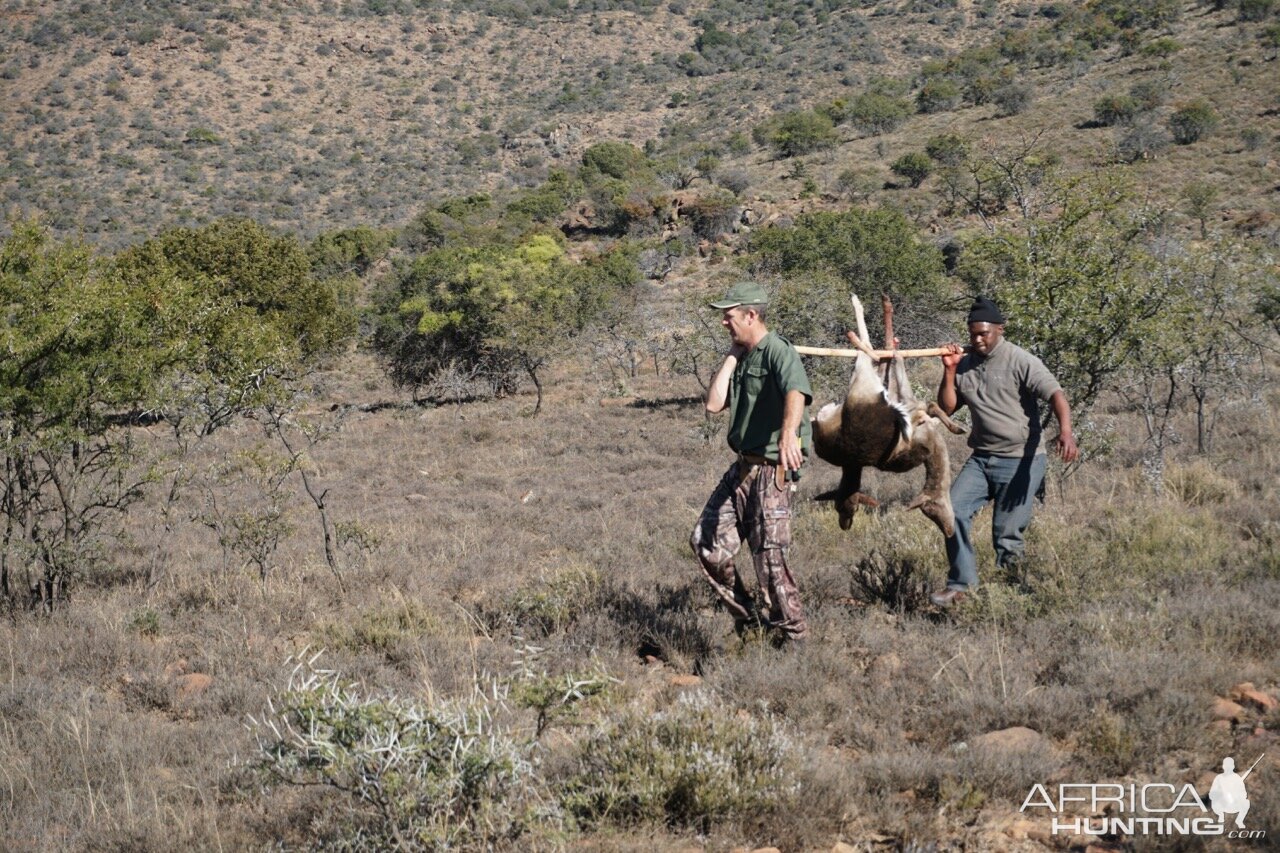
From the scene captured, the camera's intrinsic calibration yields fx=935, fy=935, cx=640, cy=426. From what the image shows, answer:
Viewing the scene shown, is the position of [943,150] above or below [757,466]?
above

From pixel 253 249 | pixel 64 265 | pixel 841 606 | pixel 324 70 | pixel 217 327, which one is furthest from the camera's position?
pixel 324 70

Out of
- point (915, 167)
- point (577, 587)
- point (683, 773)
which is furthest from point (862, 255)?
point (683, 773)

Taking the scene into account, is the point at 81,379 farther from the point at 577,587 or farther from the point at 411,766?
the point at 411,766

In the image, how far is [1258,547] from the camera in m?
5.97

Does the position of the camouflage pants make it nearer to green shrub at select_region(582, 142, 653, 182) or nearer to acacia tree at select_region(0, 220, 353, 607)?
acacia tree at select_region(0, 220, 353, 607)

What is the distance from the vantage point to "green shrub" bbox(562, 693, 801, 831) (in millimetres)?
3451

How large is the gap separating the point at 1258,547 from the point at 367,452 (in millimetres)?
16043

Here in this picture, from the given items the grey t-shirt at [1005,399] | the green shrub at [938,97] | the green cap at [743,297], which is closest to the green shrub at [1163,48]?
the green shrub at [938,97]

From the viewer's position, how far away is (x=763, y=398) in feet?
15.9

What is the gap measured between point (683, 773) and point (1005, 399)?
3.29 metres

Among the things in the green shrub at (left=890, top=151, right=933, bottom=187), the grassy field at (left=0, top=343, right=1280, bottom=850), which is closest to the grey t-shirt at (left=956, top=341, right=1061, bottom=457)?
the grassy field at (left=0, top=343, right=1280, bottom=850)

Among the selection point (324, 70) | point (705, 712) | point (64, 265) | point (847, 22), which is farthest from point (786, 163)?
point (705, 712)

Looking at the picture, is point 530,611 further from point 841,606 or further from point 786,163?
point 786,163

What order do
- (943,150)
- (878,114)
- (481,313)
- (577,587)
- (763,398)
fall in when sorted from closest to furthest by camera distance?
(763,398), (577,587), (481,313), (943,150), (878,114)
